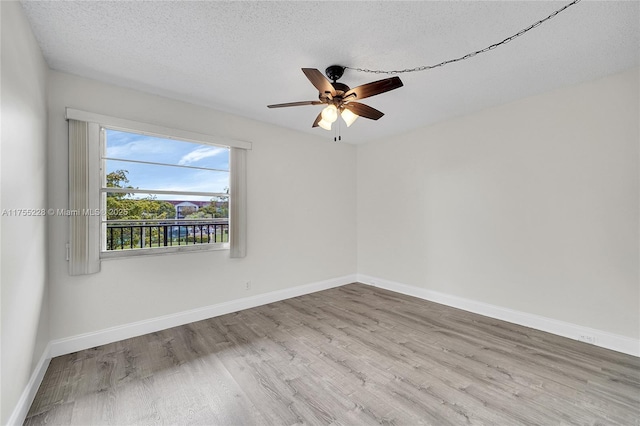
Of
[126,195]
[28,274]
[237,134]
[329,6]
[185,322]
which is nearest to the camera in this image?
[329,6]

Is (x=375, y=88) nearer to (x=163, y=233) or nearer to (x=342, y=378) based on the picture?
(x=342, y=378)

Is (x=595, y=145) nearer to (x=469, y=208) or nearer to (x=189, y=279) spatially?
(x=469, y=208)

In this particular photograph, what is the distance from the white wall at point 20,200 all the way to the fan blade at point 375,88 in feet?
7.09

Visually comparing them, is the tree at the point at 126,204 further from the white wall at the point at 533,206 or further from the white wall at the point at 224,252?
the white wall at the point at 533,206

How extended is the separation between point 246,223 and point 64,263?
71.5 inches

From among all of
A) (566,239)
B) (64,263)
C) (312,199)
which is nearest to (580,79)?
(566,239)

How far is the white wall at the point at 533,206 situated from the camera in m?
2.57

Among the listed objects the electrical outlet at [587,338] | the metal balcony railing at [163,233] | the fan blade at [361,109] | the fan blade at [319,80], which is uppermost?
the fan blade at [319,80]

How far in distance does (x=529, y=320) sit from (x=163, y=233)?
4.31 metres

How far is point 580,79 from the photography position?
2.68 m

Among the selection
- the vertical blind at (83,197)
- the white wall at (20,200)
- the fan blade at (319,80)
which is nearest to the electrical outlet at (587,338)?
the fan blade at (319,80)

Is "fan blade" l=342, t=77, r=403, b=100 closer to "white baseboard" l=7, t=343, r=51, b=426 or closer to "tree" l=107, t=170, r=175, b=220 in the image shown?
"tree" l=107, t=170, r=175, b=220

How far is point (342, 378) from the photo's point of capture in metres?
2.15

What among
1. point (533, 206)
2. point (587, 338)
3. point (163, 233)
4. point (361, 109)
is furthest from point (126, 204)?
point (587, 338)
